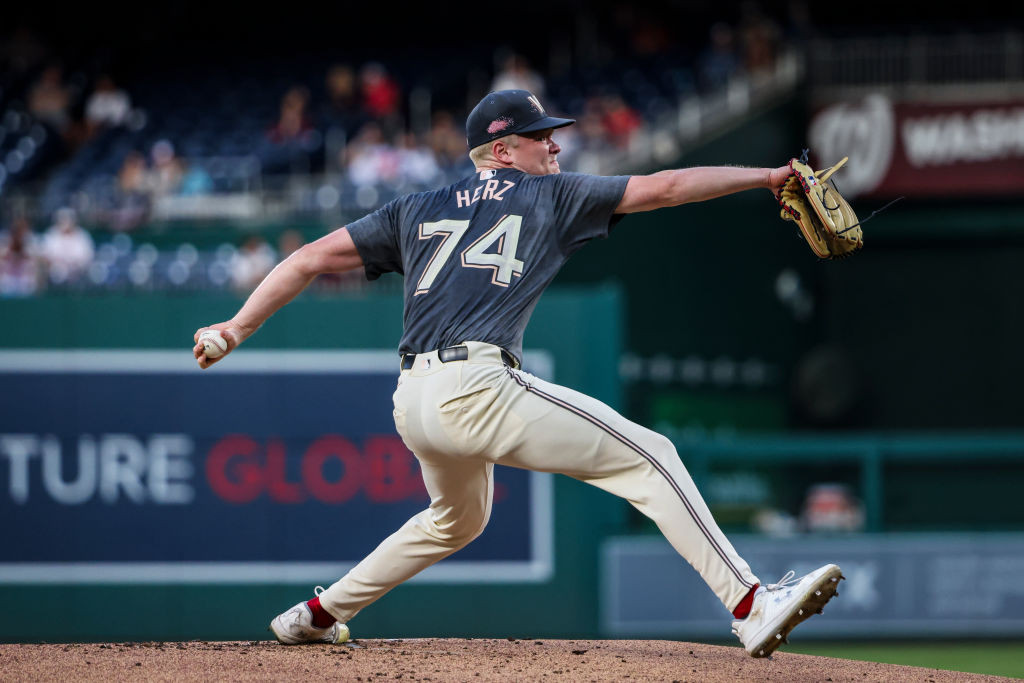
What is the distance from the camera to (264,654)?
4656 mm

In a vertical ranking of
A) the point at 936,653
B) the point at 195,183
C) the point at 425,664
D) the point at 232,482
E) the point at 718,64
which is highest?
the point at 718,64

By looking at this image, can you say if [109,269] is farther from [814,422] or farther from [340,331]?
[814,422]

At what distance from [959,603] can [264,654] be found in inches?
201

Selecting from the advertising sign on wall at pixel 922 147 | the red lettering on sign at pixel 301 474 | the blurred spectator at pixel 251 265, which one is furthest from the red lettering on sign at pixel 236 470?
the advertising sign on wall at pixel 922 147

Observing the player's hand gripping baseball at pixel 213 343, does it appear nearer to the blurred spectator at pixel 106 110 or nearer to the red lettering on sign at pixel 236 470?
the red lettering on sign at pixel 236 470

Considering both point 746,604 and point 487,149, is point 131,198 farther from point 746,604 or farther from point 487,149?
point 746,604

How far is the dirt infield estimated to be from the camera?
14.3 ft

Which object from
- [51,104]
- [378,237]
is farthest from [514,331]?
[51,104]

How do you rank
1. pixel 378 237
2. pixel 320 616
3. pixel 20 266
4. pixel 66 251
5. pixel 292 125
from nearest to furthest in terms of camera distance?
pixel 378 237, pixel 320 616, pixel 20 266, pixel 66 251, pixel 292 125

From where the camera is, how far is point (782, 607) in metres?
4.00

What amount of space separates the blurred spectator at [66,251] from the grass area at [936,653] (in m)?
5.79

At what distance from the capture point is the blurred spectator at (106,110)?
1492cm

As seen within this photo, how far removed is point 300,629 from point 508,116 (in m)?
1.93

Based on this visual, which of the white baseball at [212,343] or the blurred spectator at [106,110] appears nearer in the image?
the white baseball at [212,343]
